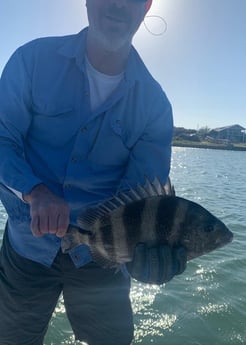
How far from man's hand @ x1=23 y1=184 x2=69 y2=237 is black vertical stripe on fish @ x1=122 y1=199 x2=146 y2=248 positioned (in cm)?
43

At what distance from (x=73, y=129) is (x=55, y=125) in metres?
0.13

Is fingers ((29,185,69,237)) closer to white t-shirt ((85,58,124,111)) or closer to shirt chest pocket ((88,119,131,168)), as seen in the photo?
shirt chest pocket ((88,119,131,168))

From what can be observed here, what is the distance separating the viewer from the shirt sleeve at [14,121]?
2.70 m

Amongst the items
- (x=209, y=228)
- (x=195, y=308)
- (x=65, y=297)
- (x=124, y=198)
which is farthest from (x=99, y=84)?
(x=195, y=308)

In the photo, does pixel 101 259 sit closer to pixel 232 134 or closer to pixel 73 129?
pixel 73 129

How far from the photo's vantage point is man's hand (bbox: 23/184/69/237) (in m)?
2.40

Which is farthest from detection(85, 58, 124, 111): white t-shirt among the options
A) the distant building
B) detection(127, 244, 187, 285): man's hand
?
the distant building

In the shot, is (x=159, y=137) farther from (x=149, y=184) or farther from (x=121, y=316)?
(x=121, y=316)

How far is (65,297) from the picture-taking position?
3.46 meters

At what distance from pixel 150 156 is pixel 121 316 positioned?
1317 millimetres

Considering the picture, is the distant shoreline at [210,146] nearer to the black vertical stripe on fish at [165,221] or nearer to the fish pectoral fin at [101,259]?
the fish pectoral fin at [101,259]

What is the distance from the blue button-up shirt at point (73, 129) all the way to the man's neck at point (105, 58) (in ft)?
Answer: 0.19

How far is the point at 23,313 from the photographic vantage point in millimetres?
3352

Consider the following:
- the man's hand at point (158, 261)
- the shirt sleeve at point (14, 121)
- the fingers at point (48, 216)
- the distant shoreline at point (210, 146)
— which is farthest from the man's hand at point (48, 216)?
the distant shoreline at point (210, 146)
